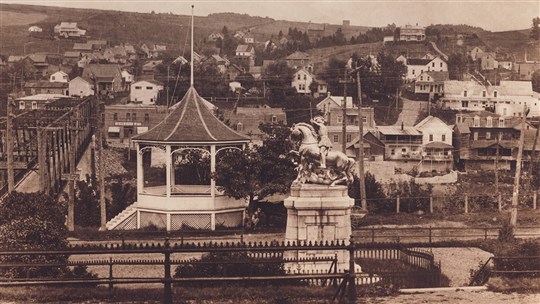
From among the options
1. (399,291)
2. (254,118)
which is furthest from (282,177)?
(254,118)

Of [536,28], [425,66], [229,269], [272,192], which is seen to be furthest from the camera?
[425,66]

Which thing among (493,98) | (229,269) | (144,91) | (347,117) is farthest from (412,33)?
(229,269)

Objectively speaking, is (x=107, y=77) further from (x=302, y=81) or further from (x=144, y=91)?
(x=302, y=81)

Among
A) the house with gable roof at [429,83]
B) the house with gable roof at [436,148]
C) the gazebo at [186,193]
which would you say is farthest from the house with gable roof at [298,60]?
the gazebo at [186,193]

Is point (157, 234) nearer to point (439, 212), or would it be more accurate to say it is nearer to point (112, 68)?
point (439, 212)

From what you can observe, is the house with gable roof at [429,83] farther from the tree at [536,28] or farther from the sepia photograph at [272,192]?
the tree at [536,28]

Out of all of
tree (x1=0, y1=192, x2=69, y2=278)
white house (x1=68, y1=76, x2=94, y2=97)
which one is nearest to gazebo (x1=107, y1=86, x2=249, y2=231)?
tree (x1=0, y1=192, x2=69, y2=278)
